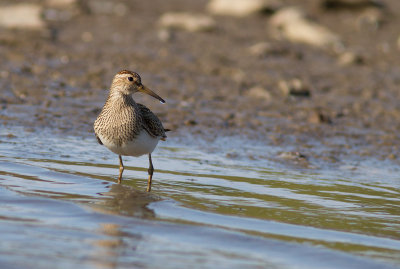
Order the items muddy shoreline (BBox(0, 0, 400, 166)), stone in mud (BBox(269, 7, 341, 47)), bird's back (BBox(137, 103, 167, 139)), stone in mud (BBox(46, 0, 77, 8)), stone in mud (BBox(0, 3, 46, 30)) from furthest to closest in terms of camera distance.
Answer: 1. stone in mud (BBox(46, 0, 77, 8))
2. stone in mud (BBox(269, 7, 341, 47))
3. stone in mud (BBox(0, 3, 46, 30))
4. muddy shoreline (BBox(0, 0, 400, 166))
5. bird's back (BBox(137, 103, 167, 139))

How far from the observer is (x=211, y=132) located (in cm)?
1257

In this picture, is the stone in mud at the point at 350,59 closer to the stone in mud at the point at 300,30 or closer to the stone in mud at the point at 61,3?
the stone in mud at the point at 300,30

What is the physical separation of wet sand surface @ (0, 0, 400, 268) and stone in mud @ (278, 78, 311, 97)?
1.2 inches

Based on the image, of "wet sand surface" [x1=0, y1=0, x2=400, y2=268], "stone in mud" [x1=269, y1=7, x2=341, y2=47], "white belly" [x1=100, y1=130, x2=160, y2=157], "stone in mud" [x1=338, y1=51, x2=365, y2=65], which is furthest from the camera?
"stone in mud" [x1=269, y1=7, x2=341, y2=47]

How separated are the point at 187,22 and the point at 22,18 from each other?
428 centimetres

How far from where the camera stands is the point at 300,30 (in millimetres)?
19750

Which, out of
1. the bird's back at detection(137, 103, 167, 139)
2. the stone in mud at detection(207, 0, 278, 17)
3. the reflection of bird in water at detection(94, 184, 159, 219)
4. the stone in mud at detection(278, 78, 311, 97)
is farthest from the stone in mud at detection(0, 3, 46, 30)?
the reflection of bird in water at detection(94, 184, 159, 219)

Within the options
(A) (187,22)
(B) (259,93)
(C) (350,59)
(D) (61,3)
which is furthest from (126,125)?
(D) (61,3)

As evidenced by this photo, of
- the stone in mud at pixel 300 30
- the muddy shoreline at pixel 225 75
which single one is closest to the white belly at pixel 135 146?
the muddy shoreline at pixel 225 75

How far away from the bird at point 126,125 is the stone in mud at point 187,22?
9.98m

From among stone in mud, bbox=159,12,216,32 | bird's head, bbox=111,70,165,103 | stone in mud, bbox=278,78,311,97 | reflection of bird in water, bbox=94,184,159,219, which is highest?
stone in mud, bbox=159,12,216,32

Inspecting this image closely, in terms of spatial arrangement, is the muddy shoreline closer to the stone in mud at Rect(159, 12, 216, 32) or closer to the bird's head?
the stone in mud at Rect(159, 12, 216, 32)

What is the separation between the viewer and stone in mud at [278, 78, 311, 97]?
15.0 m

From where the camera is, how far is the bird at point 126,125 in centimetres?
944
